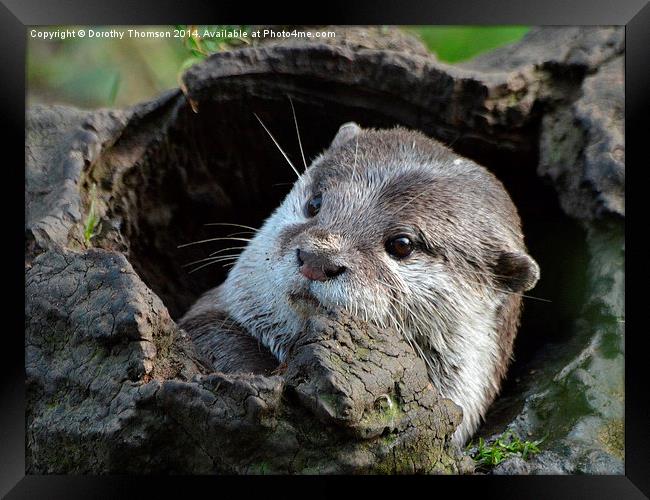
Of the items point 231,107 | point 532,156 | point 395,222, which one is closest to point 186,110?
point 231,107

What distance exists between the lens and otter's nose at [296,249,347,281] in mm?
2652

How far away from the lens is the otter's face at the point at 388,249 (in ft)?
9.01

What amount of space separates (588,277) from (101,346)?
2138 millimetres

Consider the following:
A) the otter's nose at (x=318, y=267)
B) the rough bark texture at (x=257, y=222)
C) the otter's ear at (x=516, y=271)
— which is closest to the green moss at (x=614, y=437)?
the rough bark texture at (x=257, y=222)

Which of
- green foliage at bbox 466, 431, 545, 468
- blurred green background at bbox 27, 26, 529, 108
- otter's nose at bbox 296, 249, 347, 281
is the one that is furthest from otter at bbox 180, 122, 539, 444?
blurred green background at bbox 27, 26, 529, 108

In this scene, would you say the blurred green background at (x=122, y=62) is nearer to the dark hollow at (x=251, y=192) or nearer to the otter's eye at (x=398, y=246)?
the dark hollow at (x=251, y=192)

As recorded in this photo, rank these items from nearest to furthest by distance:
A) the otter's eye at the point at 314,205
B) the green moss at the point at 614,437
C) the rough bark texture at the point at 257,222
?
the rough bark texture at the point at 257,222
the green moss at the point at 614,437
the otter's eye at the point at 314,205

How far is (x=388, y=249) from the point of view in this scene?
9.70 feet

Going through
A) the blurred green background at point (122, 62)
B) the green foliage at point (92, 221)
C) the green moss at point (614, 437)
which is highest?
the blurred green background at point (122, 62)

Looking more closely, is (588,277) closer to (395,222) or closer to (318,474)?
(395,222)

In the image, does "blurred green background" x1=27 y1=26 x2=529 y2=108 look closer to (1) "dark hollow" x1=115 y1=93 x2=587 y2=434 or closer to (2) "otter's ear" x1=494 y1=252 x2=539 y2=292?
(1) "dark hollow" x1=115 y1=93 x2=587 y2=434

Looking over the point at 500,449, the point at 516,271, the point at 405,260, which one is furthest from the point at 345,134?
the point at 500,449
